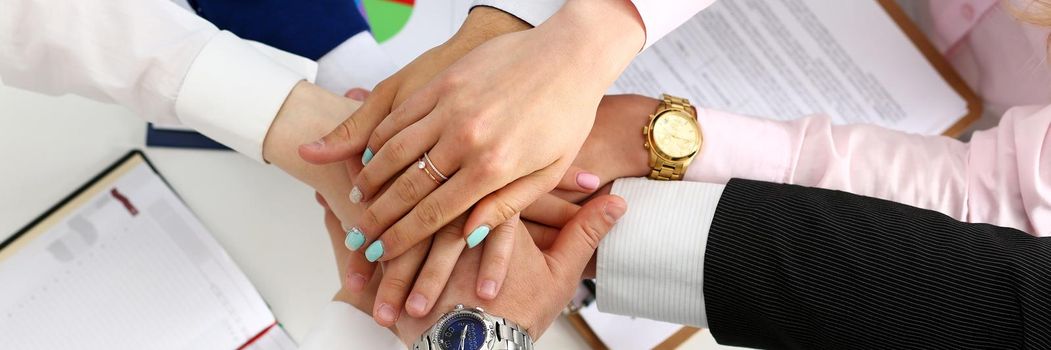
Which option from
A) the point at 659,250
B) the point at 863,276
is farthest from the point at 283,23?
the point at 863,276

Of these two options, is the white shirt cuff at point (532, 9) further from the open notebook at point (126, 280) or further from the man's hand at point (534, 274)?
the open notebook at point (126, 280)

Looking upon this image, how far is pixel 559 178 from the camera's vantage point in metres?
0.72

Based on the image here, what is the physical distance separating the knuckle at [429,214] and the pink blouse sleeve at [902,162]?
0.26m

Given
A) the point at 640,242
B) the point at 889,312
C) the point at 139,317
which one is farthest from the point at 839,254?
the point at 139,317

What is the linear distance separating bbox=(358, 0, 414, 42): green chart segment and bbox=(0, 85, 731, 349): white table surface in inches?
8.8

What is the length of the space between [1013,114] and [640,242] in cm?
39

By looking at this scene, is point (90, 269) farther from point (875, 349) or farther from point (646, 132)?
point (875, 349)

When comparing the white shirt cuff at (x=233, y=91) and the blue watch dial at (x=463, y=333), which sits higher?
the white shirt cuff at (x=233, y=91)

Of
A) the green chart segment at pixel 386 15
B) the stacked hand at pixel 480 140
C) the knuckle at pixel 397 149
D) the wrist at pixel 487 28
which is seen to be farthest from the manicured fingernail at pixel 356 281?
the green chart segment at pixel 386 15

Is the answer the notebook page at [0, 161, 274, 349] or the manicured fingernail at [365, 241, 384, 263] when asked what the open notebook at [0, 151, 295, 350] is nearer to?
the notebook page at [0, 161, 274, 349]

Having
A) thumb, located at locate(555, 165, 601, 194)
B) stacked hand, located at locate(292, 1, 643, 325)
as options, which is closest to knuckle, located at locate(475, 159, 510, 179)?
stacked hand, located at locate(292, 1, 643, 325)

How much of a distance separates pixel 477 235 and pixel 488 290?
0.17 feet

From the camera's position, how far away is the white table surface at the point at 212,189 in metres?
0.93

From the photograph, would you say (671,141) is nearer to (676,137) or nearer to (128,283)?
(676,137)
